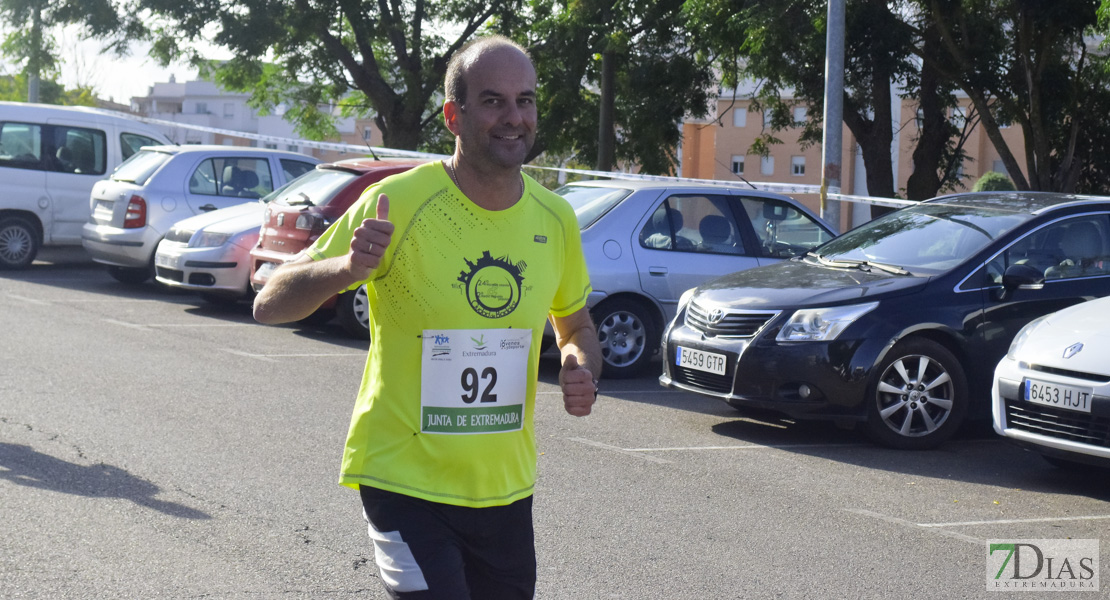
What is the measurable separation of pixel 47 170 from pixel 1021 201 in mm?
12541

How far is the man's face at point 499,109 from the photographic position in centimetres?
285

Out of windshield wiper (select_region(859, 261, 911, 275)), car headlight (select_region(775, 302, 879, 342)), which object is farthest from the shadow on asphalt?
windshield wiper (select_region(859, 261, 911, 275))

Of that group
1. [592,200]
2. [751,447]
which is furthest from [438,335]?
[592,200]

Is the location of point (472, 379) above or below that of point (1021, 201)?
below

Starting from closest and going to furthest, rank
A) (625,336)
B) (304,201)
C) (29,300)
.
Result: (625,336) → (304,201) → (29,300)

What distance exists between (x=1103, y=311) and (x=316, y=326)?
7815 mm

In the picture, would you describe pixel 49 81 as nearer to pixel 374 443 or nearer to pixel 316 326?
pixel 316 326

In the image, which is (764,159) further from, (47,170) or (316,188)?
(316,188)

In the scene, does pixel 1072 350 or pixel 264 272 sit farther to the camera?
pixel 264 272

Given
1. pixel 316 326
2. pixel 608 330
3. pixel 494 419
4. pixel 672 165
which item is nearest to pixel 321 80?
pixel 672 165

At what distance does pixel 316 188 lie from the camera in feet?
39.0

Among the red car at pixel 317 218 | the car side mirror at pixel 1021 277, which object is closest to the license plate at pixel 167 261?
the red car at pixel 317 218

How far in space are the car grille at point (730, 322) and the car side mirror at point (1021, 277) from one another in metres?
1.52

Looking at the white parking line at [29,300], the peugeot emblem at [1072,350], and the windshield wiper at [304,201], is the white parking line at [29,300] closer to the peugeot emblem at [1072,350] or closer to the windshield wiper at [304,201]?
the windshield wiper at [304,201]
